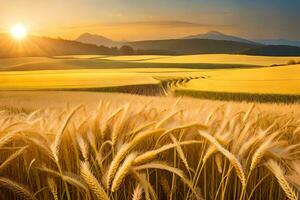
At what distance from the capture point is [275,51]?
119062 millimetres

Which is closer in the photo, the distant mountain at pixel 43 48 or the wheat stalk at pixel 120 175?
the wheat stalk at pixel 120 175

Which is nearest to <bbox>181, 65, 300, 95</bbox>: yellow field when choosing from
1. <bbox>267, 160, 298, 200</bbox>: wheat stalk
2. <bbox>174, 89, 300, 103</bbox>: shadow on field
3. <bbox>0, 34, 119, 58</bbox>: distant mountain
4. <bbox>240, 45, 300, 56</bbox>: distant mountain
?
<bbox>174, 89, 300, 103</bbox>: shadow on field

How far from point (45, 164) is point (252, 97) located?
14130 mm

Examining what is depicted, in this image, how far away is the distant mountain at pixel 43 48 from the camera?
9556 cm

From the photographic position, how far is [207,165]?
2.58 metres

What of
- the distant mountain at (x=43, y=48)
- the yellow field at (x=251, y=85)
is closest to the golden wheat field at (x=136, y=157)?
the yellow field at (x=251, y=85)

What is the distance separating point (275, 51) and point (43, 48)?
168 feet

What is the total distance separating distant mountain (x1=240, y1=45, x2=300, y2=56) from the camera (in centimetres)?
11812

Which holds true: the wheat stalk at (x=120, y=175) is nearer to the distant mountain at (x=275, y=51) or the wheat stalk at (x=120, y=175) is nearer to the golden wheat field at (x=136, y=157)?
the golden wheat field at (x=136, y=157)

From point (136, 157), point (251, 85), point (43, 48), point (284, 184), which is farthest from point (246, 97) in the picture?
point (43, 48)

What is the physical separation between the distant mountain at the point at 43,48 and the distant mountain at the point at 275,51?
31636mm

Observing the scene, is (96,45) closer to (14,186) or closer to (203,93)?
(203,93)

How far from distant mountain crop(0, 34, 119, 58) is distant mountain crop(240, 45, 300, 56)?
31636 mm

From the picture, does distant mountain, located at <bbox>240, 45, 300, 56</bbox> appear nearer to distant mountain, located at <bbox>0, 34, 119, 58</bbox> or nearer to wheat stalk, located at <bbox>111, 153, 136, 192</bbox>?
distant mountain, located at <bbox>0, 34, 119, 58</bbox>
